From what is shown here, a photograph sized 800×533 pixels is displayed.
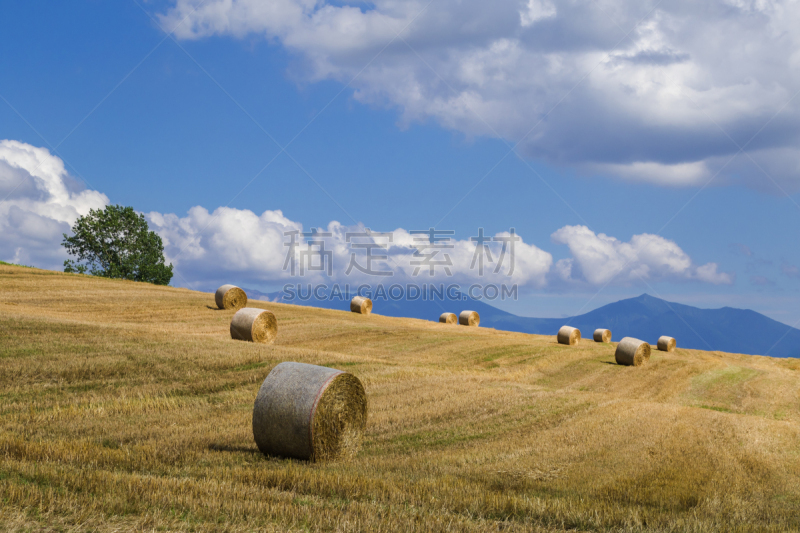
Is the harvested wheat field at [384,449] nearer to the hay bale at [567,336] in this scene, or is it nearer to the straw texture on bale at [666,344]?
the hay bale at [567,336]

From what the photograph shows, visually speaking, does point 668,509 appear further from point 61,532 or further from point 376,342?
point 376,342

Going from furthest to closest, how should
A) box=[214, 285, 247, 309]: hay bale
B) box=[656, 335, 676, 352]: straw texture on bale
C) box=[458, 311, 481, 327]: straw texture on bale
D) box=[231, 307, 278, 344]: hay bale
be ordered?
box=[458, 311, 481, 327]: straw texture on bale
box=[656, 335, 676, 352]: straw texture on bale
box=[214, 285, 247, 309]: hay bale
box=[231, 307, 278, 344]: hay bale

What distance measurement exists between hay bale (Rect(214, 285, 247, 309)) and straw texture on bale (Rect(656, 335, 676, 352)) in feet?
92.0

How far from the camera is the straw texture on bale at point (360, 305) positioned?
45.2 metres

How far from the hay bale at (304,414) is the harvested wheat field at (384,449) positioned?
459 millimetres

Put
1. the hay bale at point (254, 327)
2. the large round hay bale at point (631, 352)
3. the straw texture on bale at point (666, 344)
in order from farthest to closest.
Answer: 1. the straw texture on bale at point (666, 344)
2. the large round hay bale at point (631, 352)
3. the hay bale at point (254, 327)

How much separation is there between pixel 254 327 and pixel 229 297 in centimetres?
1104

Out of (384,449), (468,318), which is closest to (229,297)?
(468,318)

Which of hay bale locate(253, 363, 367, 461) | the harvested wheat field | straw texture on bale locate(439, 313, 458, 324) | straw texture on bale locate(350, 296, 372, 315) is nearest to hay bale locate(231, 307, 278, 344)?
the harvested wheat field

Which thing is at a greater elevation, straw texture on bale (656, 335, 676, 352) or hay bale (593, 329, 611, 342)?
hay bale (593, 329, 611, 342)

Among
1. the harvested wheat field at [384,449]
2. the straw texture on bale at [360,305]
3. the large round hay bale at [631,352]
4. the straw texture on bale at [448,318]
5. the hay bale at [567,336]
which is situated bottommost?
the harvested wheat field at [384,449]

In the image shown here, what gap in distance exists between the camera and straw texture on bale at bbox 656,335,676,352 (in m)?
38.9

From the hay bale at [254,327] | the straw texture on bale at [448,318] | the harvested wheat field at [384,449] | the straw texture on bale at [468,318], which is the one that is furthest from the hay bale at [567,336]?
the hay bale at [254,327]

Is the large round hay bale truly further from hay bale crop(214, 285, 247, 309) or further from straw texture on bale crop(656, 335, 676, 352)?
hay bale crop(214, 285, 247, 309)
